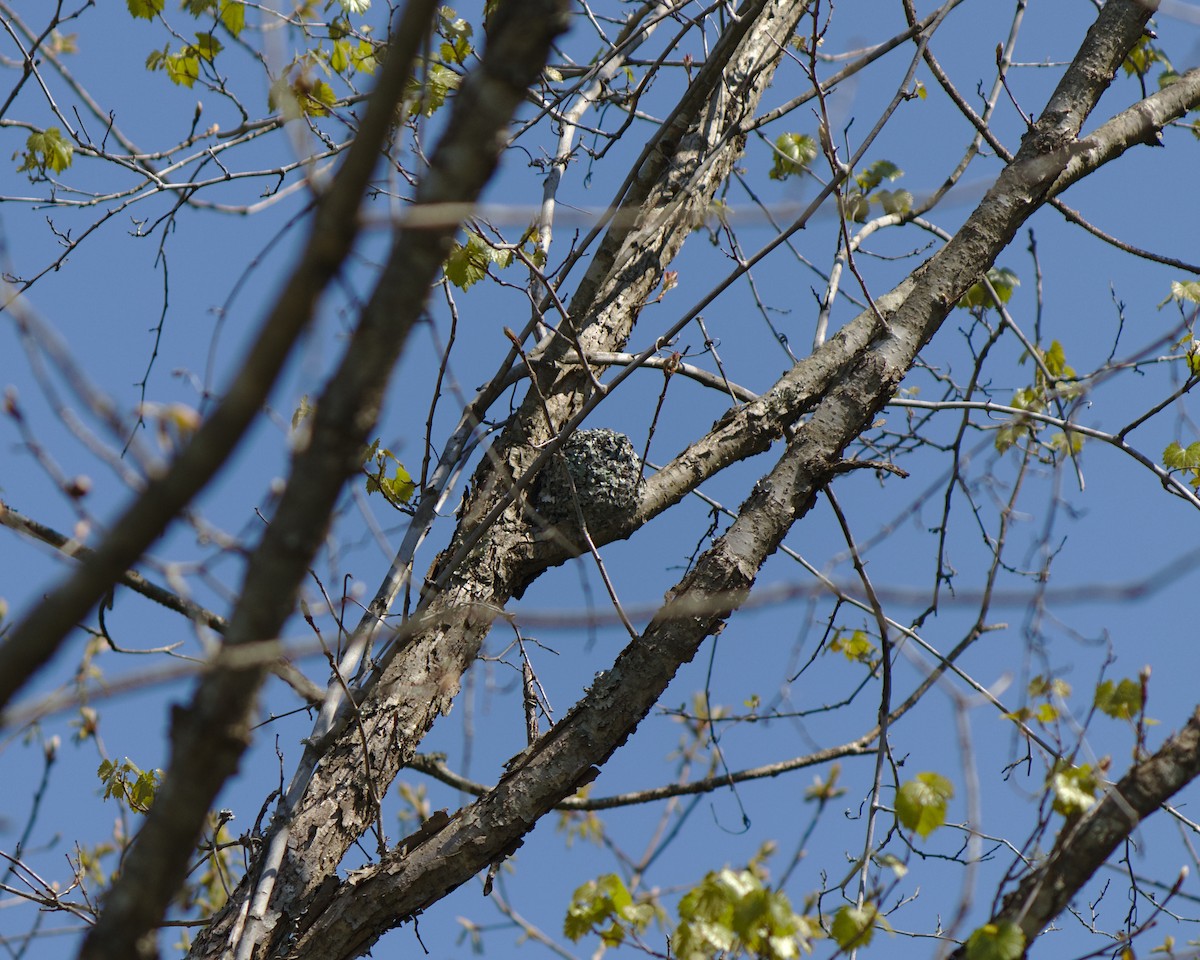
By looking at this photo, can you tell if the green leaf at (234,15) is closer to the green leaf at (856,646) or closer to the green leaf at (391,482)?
the green leaf at (391,482)

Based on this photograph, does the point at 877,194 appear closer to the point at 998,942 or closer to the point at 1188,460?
the point at 1188,460

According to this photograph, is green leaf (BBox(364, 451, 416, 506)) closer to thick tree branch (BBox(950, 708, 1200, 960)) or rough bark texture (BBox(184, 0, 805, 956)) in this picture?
rough bark texture (BBox(184, 0, 805, 956))

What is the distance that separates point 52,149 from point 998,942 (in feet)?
11.4

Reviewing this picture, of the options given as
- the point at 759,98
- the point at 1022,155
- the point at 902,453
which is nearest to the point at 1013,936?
the point at 1022,155

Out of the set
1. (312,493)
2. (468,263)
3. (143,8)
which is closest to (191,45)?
(143,8)

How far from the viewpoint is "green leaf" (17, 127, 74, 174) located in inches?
125

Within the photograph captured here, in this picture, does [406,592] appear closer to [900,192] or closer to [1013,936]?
[1013,936]

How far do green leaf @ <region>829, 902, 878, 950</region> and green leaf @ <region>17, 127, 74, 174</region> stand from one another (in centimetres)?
325

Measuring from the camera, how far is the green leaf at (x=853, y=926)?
57.0 inches

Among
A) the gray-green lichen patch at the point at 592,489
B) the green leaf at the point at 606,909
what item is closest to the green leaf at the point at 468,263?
the gray-green lichen patch at the point at 592,489

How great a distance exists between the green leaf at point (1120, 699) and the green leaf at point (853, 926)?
50cm

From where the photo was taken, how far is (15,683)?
77cm

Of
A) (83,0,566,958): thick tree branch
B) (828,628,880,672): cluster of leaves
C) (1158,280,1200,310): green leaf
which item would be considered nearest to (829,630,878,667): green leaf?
(828,628,880,672): cluster of leaves

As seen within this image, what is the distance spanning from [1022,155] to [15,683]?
2410mm
